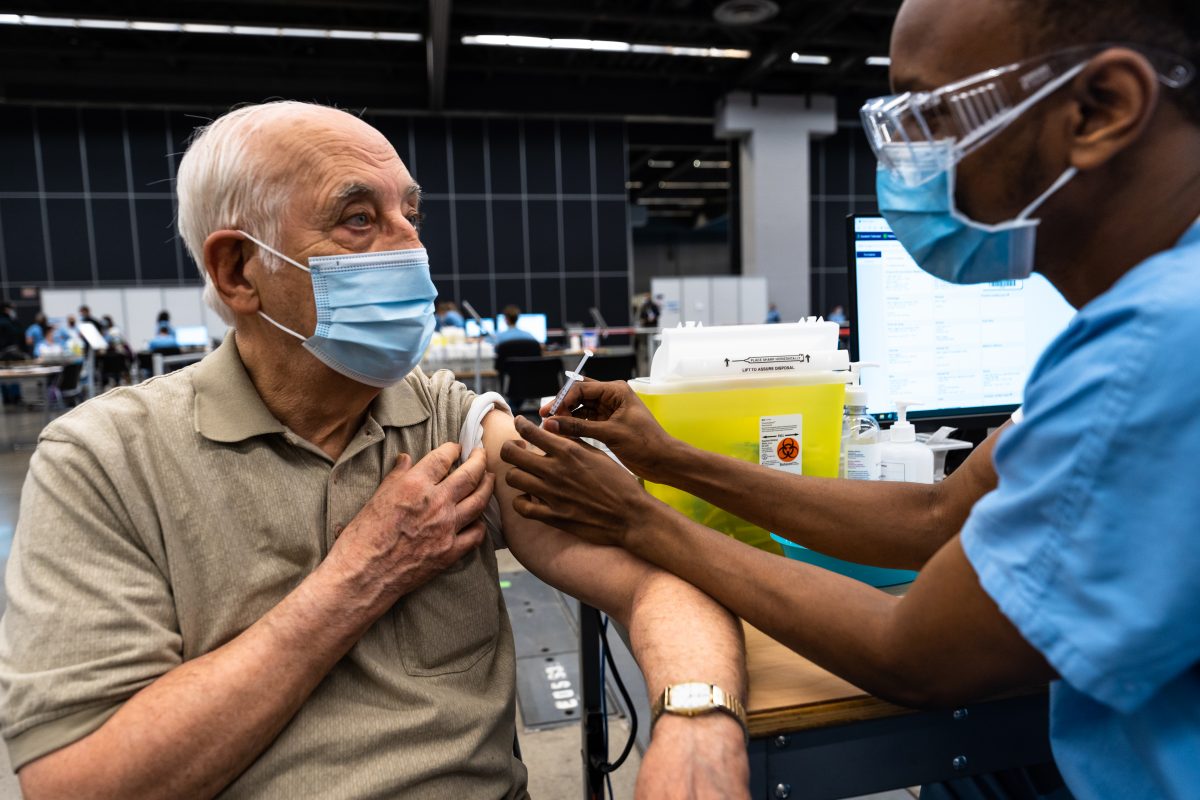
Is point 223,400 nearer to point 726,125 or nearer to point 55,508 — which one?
point 55,508

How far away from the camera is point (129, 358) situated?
9.09m

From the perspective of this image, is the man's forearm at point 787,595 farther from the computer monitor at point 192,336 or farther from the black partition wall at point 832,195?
the black partition wall at point 832,195

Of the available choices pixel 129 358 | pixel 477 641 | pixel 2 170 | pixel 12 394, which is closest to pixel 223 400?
pixel 477 641

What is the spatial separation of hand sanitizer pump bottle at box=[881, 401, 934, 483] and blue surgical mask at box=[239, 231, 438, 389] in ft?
2.50

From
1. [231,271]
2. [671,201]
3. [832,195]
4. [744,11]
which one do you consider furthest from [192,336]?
[671,201]

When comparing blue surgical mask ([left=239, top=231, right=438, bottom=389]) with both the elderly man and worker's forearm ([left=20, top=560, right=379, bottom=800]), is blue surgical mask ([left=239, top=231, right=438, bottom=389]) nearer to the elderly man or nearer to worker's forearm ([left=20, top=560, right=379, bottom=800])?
the elderly man

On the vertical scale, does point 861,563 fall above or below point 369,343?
below

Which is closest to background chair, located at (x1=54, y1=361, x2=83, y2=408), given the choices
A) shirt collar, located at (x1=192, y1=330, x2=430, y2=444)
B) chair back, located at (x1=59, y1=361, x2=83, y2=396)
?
chair back, located at (x1=59, y1=361, x2=83, y2=396)

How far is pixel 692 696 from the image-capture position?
72 centimetres

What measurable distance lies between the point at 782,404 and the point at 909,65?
0.52 metres

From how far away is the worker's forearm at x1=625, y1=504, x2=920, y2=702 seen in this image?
691 mm

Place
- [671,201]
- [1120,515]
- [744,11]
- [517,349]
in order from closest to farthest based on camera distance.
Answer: [1120,515] < [517,349] < [744,11] < [671,201]

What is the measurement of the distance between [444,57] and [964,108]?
11145 mm

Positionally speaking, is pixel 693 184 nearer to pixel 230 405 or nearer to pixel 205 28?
pixel 205 28
